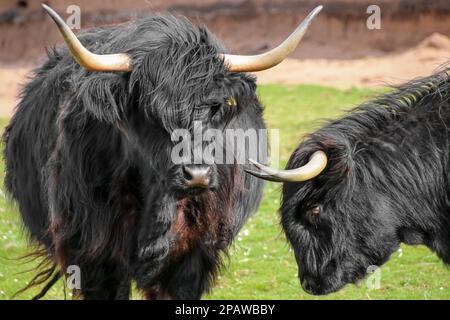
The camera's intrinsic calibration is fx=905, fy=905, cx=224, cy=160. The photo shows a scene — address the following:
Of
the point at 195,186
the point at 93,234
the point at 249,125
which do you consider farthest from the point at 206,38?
the point at 93,234

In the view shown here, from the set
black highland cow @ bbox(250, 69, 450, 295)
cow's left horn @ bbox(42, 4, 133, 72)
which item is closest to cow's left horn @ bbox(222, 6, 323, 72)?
black highland cow @ bbox(250, 69, 450, 295)

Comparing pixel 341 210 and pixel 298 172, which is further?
→ pixel 341 210

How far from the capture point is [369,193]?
575 cm

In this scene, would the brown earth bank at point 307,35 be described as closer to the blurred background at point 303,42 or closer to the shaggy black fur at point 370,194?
the blurred background at point 303,42

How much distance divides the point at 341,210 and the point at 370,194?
8.4 inches

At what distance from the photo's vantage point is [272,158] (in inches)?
309

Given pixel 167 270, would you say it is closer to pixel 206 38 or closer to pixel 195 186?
pixel 195 186

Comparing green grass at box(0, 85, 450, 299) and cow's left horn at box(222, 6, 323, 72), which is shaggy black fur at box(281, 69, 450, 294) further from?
green grass at box(0, 85, 450, 299)

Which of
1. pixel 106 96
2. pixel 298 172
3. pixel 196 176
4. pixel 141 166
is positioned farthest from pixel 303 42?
pixel 298 172

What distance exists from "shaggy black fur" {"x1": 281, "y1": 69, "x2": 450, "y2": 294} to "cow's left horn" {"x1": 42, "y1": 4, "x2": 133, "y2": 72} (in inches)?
51.4

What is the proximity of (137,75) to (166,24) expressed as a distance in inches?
25.6

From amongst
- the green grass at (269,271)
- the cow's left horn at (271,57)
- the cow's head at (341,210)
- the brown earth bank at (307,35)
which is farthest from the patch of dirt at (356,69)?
the cow's head at (341,210)

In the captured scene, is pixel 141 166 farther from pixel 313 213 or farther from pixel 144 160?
pixel 313 213

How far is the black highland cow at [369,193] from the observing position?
5734 millimetres
